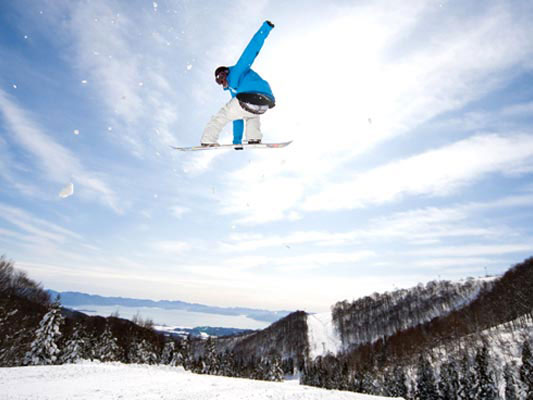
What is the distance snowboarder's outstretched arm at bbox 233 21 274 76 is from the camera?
555 centimetres

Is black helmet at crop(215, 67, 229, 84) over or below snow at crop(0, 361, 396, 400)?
over

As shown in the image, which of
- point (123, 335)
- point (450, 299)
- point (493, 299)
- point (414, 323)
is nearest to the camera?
point (123, 335)

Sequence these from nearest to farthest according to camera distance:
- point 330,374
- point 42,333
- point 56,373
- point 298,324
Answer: point 56,373 → point 42,333 → point 330,374 → point 298,324

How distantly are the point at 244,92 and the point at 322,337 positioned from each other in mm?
171911

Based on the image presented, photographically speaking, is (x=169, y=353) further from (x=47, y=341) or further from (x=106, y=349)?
(x=47, y=341)

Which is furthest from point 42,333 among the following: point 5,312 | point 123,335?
point 123,335

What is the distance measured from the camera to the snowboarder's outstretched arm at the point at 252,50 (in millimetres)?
5548

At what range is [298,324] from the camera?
17200cm

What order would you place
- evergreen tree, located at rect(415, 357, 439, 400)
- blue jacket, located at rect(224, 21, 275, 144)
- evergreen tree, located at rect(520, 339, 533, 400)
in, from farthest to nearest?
evergreen tree, located at rect(415, 357, 439, 400)
evergreen tree, located at rect(520, 339, 533, 400)
blue jacket, located at rect(224, 21, 275, 144)

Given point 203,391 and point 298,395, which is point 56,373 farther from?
point 298,395

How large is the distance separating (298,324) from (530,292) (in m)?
108

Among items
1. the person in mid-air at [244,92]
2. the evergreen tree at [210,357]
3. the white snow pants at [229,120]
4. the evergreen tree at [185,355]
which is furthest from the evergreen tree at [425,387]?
the person in mid-air at [244,92]

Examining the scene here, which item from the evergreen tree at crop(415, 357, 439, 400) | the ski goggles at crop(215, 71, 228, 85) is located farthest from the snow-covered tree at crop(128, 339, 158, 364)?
the ski goggles at crop(215, 71, 228, 85)

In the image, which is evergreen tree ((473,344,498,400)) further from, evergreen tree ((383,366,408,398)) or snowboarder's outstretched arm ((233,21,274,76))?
snowboarder's outstretched arm ((233,21,274,76))
